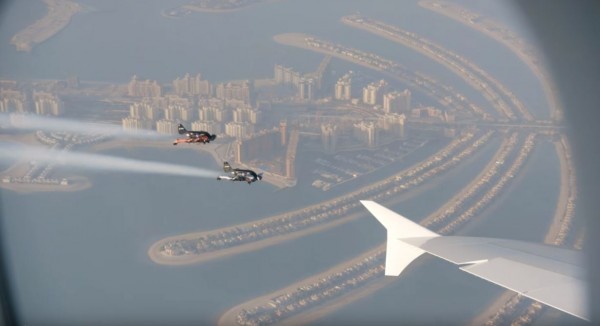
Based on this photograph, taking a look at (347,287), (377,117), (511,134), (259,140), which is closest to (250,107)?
(259,140)

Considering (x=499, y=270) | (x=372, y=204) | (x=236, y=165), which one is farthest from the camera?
(x=372, y=204)

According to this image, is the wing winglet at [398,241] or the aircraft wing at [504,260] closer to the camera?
the aircraft wing at [504,260]

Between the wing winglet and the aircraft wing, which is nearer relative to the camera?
the aircraft wing

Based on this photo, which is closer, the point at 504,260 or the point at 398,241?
the point at 504,260

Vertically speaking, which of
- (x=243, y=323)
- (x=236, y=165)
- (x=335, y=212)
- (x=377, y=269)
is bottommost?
(x=243, y=323)

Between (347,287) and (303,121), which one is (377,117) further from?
(347,287)
